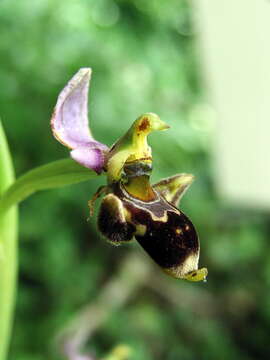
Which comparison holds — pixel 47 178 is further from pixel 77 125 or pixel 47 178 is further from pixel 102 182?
pixel 102 182

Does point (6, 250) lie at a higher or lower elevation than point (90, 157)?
lower

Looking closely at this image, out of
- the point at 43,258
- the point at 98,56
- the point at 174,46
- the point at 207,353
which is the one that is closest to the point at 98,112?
the point at 98,56

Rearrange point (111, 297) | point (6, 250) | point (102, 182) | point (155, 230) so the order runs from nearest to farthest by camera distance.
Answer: point (155, 230) < point (6, 250) < point (102, 182) < point (111, 297)

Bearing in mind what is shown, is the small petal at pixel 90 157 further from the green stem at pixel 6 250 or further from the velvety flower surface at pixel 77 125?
the green stem at pixel 6 250

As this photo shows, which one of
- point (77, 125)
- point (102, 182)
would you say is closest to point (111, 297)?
point (102, 182)

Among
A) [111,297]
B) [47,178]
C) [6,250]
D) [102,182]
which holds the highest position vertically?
[47,178]

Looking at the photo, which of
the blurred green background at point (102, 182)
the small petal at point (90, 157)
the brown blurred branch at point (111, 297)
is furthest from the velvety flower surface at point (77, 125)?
the brown blurred branch at point (111, 297)

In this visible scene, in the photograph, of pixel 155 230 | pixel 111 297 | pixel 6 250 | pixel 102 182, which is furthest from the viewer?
pixel 111 297
